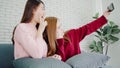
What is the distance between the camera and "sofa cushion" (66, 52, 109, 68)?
1.79 m

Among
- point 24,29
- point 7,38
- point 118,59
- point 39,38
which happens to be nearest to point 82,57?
point 39,38

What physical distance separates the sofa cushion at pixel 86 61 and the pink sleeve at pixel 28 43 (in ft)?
1.01

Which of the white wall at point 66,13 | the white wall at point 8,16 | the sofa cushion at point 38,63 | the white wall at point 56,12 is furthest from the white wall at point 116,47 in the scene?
the sofa cushion at point 38,63

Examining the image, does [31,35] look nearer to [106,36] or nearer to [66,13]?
[66,13]

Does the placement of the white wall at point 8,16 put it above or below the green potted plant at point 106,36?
above

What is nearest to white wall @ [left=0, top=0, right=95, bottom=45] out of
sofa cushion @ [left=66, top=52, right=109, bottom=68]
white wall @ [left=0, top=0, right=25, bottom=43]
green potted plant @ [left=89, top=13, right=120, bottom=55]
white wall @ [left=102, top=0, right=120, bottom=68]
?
white wall @ [left=0, top=0, right=25, bottom=43]

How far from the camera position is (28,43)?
162 centimetres

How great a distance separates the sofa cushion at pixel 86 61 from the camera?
179 cm

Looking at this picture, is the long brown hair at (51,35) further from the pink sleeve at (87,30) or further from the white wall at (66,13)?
the white wall at (66,13)

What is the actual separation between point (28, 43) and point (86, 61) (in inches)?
21.8

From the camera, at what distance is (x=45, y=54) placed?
1792 millimetres

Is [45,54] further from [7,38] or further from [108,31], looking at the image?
[108,31]

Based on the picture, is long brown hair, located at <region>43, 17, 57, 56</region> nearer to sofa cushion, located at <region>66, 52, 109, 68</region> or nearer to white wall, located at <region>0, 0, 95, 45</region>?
sofa cushion, located at <region>66, 52, 109, 68</region>

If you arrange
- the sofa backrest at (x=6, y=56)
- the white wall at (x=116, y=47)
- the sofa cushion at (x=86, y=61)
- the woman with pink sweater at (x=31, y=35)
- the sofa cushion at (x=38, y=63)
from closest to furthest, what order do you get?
the sofa cushion at (x=38, y=63)
the woman with pink sweater at (x=31, y=35)
the sofa cushion at (x=86, y=61)
the sofa backrest at (x=6, y=56)
the white wall at (x=116, y=47)
